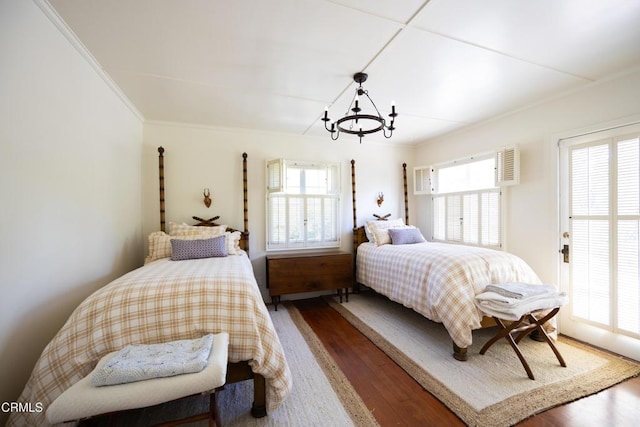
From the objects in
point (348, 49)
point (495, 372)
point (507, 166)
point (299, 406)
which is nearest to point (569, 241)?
point (507, 166)

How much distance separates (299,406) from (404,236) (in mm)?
2505

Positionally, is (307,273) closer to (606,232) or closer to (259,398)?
(259,398)

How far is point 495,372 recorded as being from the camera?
74.5 inches

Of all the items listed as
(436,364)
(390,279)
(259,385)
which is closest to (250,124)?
(390,279)

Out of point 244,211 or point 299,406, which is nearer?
point 299,406

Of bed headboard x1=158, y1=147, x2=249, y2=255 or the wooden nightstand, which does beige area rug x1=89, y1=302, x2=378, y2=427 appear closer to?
the wooden nightstand

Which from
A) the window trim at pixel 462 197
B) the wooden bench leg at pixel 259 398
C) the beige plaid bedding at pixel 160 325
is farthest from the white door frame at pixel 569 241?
the wooden bench leg at pixel 259 398

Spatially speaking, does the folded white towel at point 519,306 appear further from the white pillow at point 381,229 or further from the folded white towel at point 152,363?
the folded white towel at point 152,363

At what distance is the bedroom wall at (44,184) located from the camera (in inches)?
49.6

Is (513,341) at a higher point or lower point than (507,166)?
lower

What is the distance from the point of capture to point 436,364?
2.01 m

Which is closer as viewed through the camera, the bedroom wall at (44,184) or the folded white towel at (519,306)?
the bedroom wall at (44,184)

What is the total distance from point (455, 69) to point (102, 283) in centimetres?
352

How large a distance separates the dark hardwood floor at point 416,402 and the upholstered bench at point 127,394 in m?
1.09
